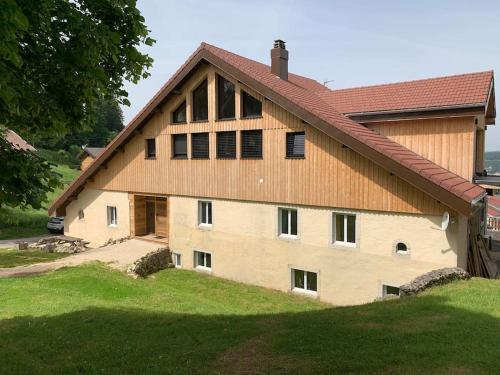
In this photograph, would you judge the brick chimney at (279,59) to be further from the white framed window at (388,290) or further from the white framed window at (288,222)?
the white framed window at (388,290)

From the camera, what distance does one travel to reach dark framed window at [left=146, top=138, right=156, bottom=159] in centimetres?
2036

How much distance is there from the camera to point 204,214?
744 inches

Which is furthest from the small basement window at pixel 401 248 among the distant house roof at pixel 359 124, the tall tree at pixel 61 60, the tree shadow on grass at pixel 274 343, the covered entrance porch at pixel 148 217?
the covered entrance porch at pixel 148 217

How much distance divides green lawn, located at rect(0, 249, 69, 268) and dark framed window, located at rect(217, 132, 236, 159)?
11137mm

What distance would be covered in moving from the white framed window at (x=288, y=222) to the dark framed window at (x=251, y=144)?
2.49 metres

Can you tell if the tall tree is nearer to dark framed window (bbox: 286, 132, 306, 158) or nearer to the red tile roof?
dark framed window (bbox: 286, 132, 306, 158)

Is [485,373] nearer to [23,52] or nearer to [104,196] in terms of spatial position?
[23,52]

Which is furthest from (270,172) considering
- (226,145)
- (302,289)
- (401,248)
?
(401,248)

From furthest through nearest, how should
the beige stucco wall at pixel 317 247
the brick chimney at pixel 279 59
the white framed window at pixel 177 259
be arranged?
1. the white framed window at pixel 177 259
2. the brick chimney at pixel 279 59
3. the beige stucco wall at pixel 317 247

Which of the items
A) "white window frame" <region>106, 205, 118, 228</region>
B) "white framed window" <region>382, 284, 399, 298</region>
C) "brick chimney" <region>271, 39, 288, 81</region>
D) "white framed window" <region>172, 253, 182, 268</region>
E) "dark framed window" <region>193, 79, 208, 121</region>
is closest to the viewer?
"white framed window" <region>382, 284, 399, 298</region>

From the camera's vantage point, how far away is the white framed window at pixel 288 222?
15883 mm

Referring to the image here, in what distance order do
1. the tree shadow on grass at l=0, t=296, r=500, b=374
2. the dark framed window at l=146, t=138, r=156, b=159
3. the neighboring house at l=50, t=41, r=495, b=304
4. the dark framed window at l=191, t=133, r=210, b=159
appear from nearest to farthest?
1. the tree shadow on grass at l=0, t=296, r=500, b=374
2. the neighboring house at l=50, t=41, r=495, b=304
3. the dark framed window at l=191, t=133, r=210, b=159
4. the dark framed window at l=146, t=138, r=156, b=159

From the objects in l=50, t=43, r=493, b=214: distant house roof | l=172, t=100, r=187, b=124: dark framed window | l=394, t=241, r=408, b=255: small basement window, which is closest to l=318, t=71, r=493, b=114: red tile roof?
l=50, t=43, r=493, b=214: distant house roof

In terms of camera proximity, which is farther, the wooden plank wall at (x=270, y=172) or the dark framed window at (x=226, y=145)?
the dark framed window at (x=226, y=145)
